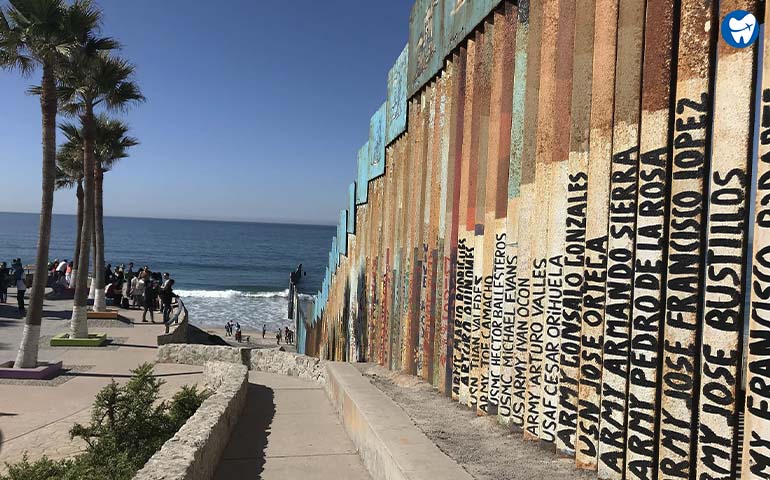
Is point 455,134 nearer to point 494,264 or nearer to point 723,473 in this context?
point 494,264

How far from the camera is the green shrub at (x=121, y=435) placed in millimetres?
6520

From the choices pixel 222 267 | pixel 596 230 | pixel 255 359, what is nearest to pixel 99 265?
pixel 255 359

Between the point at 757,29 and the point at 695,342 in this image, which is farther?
the point at 695,342

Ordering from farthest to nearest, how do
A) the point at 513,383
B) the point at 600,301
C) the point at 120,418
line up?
1. the point at 120,418
2. the point at 513,383
3. the point at 600,301

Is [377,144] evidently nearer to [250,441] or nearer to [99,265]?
[250,441]

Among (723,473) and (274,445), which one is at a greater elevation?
(723,473)

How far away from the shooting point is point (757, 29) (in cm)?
306

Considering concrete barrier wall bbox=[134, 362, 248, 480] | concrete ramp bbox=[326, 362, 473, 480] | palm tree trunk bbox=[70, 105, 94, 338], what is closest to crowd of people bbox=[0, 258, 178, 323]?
palm tree trunk bbox=[70, 105, 94, 338]

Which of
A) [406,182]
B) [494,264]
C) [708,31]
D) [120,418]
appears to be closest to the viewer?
[708,31]

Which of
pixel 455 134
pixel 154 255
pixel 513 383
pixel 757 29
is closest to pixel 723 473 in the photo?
pixel 513 383

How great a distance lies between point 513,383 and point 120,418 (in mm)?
5666

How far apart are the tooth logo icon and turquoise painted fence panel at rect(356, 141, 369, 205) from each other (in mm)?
10283

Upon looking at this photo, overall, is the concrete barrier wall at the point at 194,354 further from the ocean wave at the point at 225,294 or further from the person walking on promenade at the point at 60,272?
the ocean wave at the point at 225,294

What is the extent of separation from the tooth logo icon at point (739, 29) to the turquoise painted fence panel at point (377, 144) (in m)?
8.63
